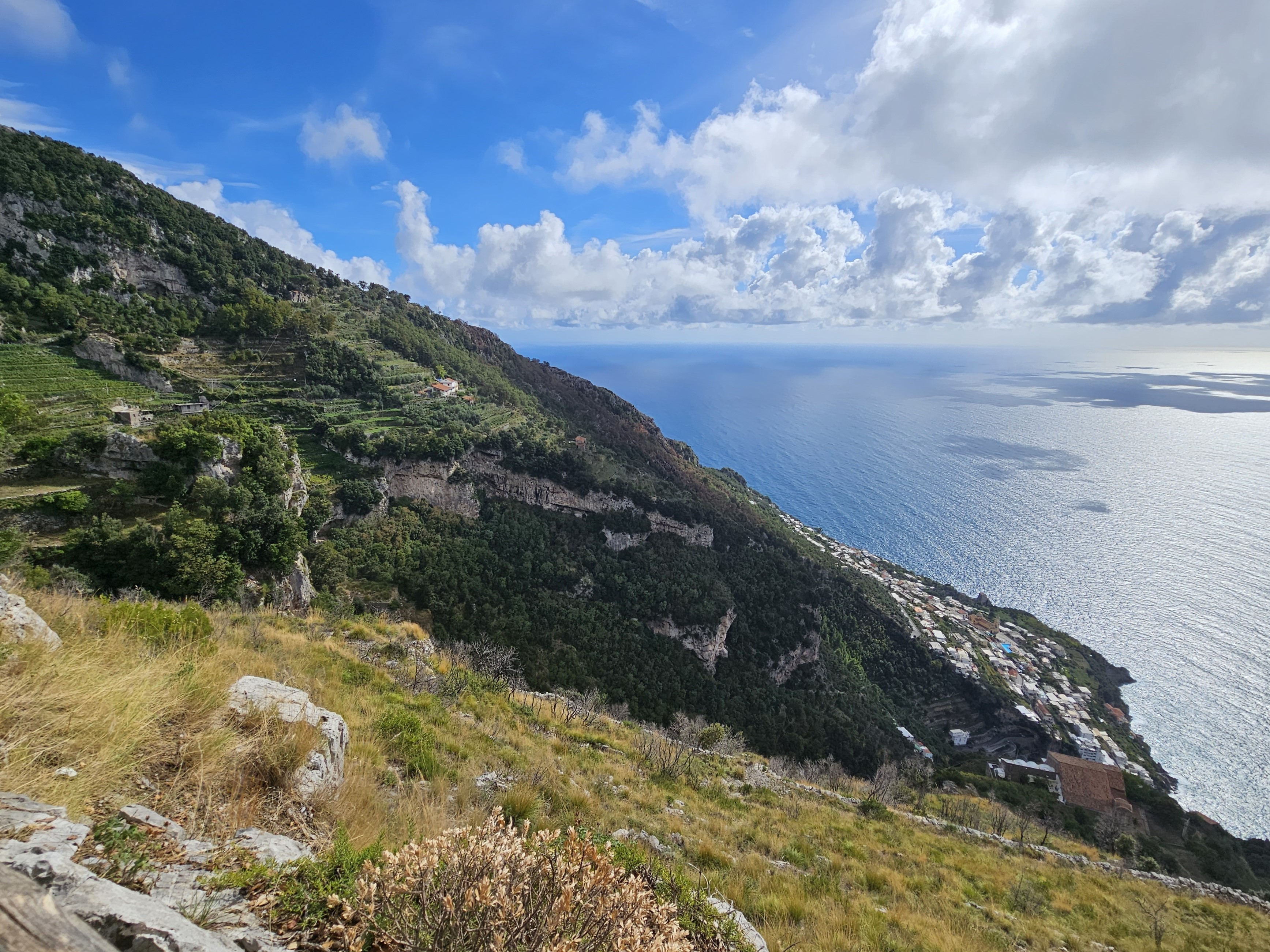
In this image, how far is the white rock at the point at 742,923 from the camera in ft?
12.8

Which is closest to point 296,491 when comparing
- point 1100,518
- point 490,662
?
point 490,662

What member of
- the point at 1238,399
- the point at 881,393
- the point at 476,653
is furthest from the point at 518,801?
the point at 1238,399

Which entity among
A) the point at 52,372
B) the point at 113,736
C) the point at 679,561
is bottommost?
the point at 679,561

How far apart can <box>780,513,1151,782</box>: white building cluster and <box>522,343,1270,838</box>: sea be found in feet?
14.3

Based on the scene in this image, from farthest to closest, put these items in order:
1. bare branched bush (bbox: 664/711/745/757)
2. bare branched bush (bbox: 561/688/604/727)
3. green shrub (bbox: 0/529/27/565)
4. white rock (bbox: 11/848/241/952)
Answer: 1. bare branched bush (bbox: 664/711/745/757)
2. bare branched bush (bbox: 561/688/604/727)
3. green shrub (bbox: 0/529/27/565)
4. white rock (bbox: 11/848/241/952)

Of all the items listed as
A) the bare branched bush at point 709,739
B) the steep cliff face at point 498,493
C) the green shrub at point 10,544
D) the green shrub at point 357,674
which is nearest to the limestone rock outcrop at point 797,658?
the steep cliff face at point 498,493

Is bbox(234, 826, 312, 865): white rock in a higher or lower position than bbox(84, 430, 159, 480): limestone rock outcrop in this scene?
lower

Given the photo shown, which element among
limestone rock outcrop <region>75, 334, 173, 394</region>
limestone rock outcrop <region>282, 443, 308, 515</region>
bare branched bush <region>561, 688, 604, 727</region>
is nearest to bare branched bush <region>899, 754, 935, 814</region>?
bare branched bush <region>561, 688, 604, 727</region>

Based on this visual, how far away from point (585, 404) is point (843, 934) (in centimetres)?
6152

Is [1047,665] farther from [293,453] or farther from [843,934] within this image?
[293,453]

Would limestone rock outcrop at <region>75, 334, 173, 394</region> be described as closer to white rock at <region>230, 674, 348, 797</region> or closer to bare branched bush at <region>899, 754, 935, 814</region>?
white rock at <region>230, 674, 348, 797</region>

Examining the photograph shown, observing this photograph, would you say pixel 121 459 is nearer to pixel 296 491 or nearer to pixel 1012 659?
pixel 296 491

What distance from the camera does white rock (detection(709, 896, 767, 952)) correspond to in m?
3.90

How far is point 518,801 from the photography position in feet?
17.2
